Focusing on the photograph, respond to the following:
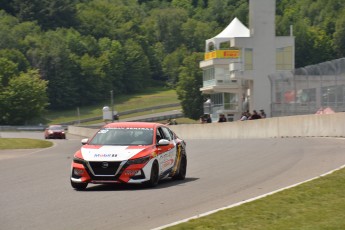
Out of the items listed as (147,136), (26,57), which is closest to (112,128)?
(147,136)

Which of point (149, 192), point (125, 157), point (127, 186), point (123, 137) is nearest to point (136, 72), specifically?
point (123, 137)

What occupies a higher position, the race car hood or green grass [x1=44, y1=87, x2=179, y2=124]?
the race car hood

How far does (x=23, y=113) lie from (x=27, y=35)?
6126 centimetres

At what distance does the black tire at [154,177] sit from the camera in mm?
17953

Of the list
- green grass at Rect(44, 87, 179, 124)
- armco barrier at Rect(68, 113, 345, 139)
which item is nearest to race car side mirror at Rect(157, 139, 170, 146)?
armco barrier at Rect(68, 113, 345, 139)

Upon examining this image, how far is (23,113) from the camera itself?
141125 millimetres

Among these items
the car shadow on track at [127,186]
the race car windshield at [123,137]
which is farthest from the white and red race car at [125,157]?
the car shadow on track at [127,186]

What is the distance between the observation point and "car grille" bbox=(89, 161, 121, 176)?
696 inches

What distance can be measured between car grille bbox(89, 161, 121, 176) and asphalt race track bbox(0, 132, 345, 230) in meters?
0.34

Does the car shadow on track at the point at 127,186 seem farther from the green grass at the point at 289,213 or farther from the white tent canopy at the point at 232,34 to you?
the white tent canopy at the point at 232,34

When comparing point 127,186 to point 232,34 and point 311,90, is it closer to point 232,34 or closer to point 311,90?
point 311,90

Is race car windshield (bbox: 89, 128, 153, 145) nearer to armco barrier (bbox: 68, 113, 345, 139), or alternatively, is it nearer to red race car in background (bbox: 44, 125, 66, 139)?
armco barrier (bbox: 68, 113, 345, 139)

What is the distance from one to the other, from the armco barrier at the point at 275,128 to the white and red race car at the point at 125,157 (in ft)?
53.2

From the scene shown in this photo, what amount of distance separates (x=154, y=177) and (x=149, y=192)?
947 mm
